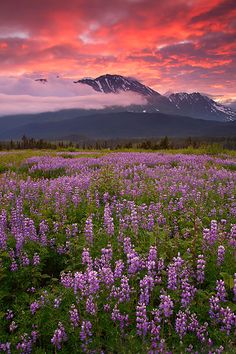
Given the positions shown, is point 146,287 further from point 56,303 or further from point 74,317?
point 56,303

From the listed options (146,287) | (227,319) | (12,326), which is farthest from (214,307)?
(12,326)

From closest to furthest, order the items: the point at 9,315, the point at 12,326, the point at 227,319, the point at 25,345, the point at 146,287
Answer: the point at 227,319 → the point at 25,345 → the point at 146,287 → the point at 12,326 → the point at 9,315

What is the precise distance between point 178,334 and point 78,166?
12432mm

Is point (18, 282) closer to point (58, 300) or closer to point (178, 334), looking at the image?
point (58, 300)

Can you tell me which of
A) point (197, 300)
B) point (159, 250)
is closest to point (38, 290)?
point (159, 250)

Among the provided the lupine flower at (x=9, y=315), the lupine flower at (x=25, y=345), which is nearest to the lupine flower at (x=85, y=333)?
the lupine flower at (x=25, y=345)

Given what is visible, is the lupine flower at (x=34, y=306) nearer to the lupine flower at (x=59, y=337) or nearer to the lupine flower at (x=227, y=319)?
the lupine flower at (x=59, y=337)

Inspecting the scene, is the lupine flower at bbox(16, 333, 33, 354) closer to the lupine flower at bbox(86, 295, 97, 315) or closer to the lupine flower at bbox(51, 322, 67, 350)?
the lupine flower at bbox(51, 322, 67, 350)

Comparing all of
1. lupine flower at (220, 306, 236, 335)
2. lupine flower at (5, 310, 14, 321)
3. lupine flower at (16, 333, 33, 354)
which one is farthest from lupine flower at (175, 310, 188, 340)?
lupine flower at (5, 310, 14, 321)

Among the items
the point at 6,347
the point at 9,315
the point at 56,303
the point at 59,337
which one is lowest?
the point at 6,347

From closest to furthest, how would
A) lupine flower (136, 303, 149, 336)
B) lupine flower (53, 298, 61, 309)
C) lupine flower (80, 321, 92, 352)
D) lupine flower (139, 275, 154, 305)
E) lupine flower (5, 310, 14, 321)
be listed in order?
lupine flower (136, 303, 149, 336) < lupine flower (80, 321, 92, 352) < lupine flower (139, 275, 154, 305) < lupine flower (53, 298, 61, 309) < lupine flower (5, 310, 14, 321)

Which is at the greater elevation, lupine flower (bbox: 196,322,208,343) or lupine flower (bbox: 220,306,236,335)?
lupine flower (bbox: 220,306,236,335)

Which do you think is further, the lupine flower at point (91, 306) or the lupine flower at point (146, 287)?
the lupine flower at point (146, 287)

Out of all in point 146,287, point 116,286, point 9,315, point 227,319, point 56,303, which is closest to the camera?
point 227,319
